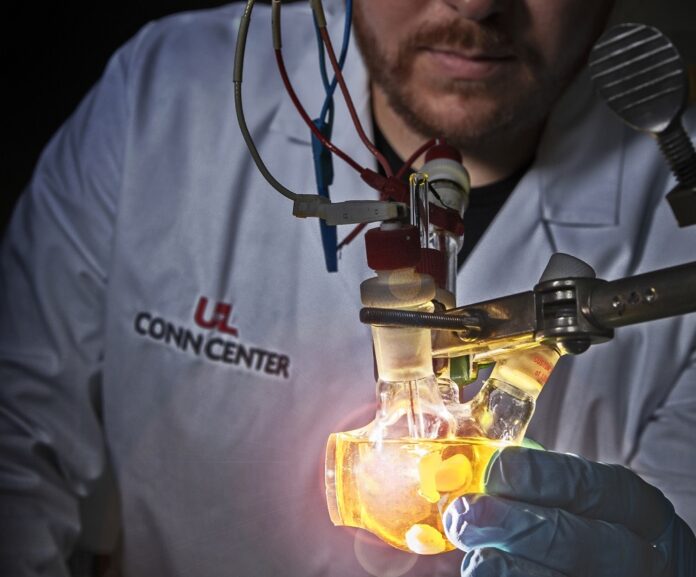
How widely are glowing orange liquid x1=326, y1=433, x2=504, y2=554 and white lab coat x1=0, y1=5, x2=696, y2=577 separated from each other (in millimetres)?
430

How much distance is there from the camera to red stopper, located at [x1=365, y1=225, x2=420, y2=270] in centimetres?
74

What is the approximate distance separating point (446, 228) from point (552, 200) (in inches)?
20.4

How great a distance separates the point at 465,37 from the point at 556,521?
0.68m

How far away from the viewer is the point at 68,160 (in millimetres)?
1476

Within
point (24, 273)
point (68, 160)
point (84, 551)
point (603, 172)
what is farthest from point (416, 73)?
point (84, 551)

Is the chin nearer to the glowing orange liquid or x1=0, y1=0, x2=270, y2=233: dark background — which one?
the glowing orange liquid

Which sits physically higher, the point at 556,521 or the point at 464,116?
the point at 464,116

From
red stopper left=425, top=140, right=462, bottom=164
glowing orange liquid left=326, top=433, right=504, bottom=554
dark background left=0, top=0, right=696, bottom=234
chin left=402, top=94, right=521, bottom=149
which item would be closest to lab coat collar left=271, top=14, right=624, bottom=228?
chin left=402, top=94, right=521, bottom=149

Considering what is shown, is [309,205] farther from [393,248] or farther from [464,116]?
[464,116]

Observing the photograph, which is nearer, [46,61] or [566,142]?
[566,142]

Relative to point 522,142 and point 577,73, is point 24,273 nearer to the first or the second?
point 522,142

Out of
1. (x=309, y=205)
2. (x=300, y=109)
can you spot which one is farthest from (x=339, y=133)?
(x=309, y=205)

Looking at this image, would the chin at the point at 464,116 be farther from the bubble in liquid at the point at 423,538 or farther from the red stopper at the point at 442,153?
the bubble in liquid at the point at 423,538

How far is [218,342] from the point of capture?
4.35 feet
